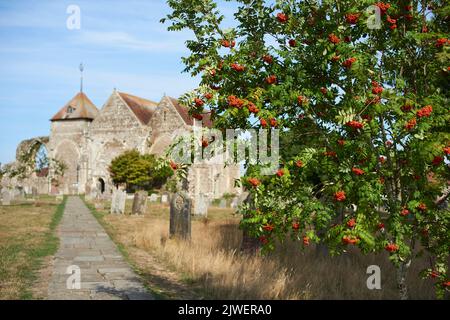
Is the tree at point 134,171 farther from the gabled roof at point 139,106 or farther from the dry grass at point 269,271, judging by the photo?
the dry grass at point 269,271

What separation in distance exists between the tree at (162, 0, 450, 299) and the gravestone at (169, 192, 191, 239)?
737 cm

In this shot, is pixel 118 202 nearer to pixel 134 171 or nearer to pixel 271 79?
pixel 271 79

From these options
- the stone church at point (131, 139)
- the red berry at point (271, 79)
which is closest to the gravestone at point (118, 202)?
the red berry at point (271, 79)

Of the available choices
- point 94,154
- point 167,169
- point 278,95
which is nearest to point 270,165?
point 278,95

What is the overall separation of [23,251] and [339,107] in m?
8.77

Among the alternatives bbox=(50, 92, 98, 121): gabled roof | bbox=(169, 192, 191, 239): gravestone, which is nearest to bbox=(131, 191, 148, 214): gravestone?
bbox=(169, 192, 191, 239): gravestone

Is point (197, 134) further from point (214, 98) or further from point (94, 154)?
point (94, 154)

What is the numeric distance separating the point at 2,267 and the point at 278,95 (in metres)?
6.77

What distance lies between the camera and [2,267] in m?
8.15

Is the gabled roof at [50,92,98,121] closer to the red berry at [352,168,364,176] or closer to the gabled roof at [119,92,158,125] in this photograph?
the gabled roof at [119,92,158,125]

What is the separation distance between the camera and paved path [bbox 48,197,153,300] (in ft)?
21.3

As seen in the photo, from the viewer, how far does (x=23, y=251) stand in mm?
10117
